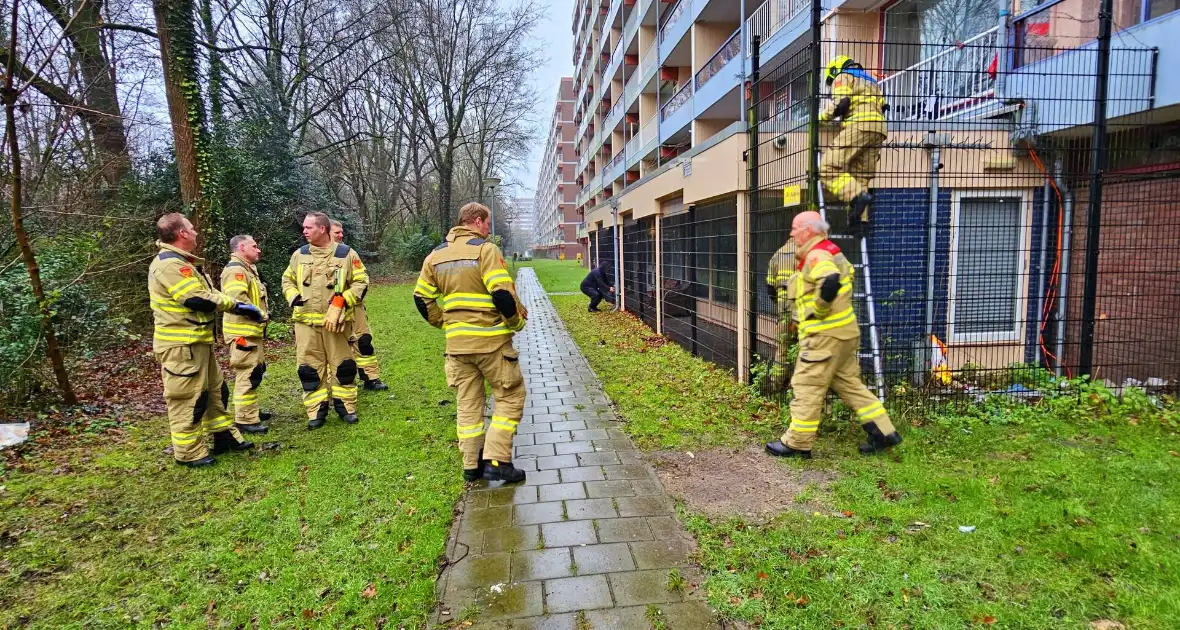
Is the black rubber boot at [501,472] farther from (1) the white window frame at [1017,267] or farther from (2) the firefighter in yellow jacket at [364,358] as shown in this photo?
(1) the white window frame at [1017,267]

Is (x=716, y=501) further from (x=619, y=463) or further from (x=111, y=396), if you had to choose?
(x=111, y=396)

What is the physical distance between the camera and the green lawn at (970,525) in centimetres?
269

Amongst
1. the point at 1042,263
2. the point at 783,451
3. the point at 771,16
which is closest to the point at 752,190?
the point at 783,451

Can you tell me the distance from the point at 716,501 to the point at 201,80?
10.6 meters

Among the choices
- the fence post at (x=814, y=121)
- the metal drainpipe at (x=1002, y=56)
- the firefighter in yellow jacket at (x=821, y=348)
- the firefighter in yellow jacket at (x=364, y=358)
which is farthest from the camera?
the metal drainpipe at (x=1002, y=56)

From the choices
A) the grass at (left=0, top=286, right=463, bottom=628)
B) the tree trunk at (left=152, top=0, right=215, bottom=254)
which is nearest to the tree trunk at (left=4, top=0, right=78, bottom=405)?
the grass at (left=0, top=286, right=463, bottom=628)

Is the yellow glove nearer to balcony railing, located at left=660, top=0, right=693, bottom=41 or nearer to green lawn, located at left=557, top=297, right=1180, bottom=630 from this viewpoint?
green lawn, located at left=557, top=297, right=1180, bottom=630

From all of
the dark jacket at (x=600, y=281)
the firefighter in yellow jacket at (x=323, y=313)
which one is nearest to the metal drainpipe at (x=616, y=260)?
the dark jacket at (x=600, y=281)

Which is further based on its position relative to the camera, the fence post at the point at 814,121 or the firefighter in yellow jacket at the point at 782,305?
the firefighter in yellow jacket at the point at 782,305

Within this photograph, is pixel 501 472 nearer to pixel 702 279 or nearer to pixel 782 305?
pixel 782 305

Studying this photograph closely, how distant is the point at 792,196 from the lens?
5.34 m

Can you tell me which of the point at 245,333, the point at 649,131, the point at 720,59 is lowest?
the point at 245,333

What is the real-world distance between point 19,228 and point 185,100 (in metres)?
5.07

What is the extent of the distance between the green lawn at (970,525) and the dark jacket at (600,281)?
9.59 metres
